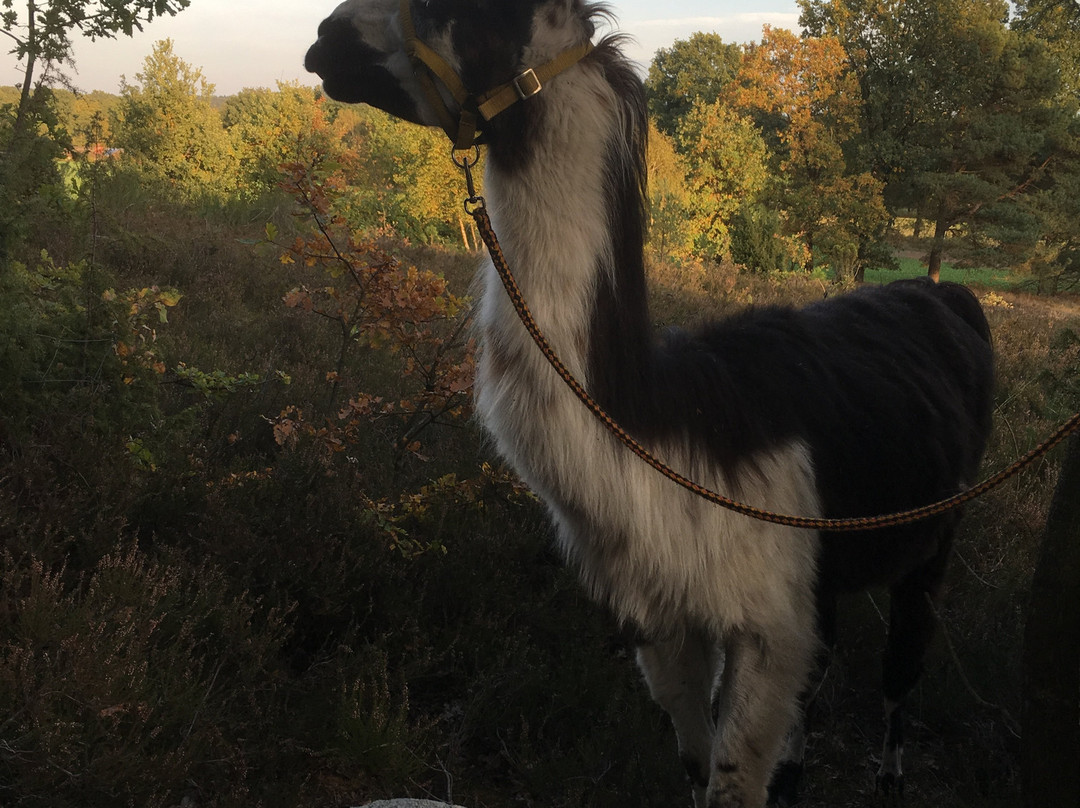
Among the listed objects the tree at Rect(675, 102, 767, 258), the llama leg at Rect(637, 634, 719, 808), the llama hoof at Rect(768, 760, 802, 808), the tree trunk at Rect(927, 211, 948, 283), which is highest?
the tree at Rect(675, 102, 767, 258)

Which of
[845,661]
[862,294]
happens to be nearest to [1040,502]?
[845,661]

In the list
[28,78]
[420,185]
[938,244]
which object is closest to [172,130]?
[420,185]

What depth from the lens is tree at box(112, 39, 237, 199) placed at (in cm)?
1945

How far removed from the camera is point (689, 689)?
2.87 m

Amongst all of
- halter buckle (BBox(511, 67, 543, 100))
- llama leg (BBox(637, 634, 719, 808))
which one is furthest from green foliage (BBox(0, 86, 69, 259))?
llama leg (BBox(637, 634, 719, 808))

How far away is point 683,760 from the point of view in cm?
292

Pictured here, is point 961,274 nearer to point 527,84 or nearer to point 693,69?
point 693,69

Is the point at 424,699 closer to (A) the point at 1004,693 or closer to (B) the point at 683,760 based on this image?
(B) the point at 683,760

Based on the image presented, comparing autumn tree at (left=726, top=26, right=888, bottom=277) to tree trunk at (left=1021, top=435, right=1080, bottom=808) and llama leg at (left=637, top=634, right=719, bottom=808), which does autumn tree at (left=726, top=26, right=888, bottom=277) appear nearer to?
llama leg at (left=637, top=634, right=719, bottom=808)

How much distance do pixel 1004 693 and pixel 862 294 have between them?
1.84 meters

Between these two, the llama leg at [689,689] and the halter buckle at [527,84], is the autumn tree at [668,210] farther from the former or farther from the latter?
the halter buckle at [527,84]

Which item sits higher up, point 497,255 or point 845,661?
point 497,255

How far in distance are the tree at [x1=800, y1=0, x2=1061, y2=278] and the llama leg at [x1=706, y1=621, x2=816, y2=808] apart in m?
35.3

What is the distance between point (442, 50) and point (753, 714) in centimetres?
200
